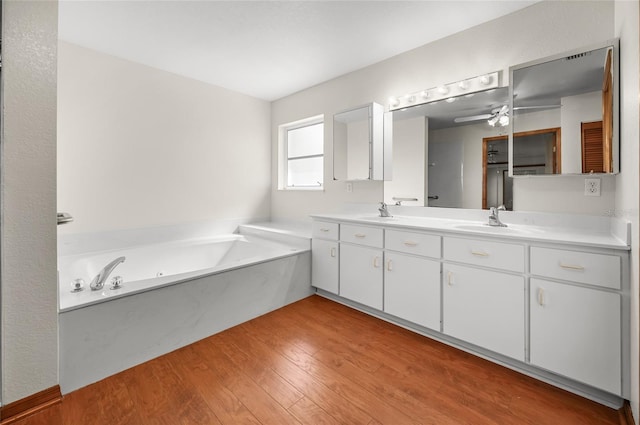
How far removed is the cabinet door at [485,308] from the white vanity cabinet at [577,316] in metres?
0.08

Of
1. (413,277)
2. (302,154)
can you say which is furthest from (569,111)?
(302,154)

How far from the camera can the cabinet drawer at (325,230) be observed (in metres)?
2.72

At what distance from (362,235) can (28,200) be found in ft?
6.83

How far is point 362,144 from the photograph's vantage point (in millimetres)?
3020

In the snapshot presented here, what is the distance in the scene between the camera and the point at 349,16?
7.23 feet

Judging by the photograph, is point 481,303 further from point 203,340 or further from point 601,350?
point 203,340

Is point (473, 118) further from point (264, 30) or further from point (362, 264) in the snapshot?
point (264, 30)

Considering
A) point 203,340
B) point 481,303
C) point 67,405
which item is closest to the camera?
point 67,405

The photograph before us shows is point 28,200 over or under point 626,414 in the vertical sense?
over

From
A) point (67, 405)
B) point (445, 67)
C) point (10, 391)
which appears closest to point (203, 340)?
point (67, 405)

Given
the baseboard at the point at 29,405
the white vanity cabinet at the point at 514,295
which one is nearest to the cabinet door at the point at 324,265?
the white vanity cabinet at the point at 514,295

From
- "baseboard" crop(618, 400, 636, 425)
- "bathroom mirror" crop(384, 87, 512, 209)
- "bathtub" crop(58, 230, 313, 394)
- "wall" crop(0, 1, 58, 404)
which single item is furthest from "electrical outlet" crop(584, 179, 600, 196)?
"wall" crop(0, 1, 58, 404)

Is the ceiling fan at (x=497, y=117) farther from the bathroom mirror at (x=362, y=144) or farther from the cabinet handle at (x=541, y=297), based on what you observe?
the cabinet handle at (x=541, y=297)

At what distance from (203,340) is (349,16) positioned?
8.54 ft
